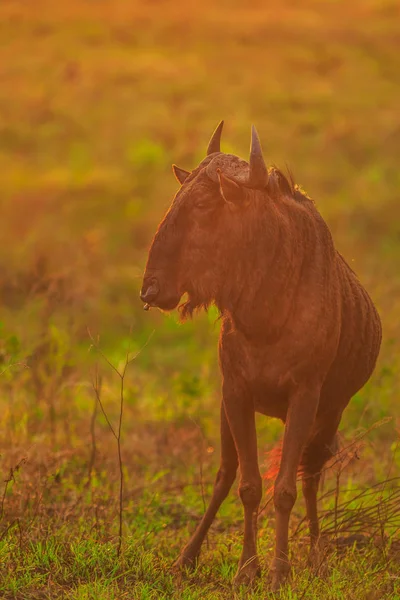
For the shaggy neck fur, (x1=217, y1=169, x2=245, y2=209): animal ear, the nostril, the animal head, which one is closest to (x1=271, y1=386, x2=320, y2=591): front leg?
the shaggy neck fur

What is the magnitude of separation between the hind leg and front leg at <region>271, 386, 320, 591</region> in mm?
596

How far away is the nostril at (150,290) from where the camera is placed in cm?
549

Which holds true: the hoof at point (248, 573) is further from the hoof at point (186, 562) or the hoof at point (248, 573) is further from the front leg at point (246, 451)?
the hoof at point (186, 562)

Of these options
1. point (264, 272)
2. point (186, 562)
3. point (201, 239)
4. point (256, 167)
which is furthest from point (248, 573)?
point (256, 167)

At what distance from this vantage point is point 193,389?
369 inches

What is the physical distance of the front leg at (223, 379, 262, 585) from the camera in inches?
228

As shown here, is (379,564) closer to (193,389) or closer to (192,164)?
(193,389)

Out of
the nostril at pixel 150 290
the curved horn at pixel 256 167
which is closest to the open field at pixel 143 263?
the nostril at pixel 150 290

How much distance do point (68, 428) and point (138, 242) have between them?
8.43 m

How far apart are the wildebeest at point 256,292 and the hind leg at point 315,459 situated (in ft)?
1.22

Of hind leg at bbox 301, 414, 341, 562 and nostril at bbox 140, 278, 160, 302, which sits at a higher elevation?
nostril at bbox 140, 278, 160, 302

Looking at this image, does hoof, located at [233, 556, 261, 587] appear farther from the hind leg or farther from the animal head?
the animal head

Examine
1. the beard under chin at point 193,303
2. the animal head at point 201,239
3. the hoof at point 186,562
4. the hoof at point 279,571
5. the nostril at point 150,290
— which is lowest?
the hoof at point 186,562

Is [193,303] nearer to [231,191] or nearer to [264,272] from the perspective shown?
[264,272]
